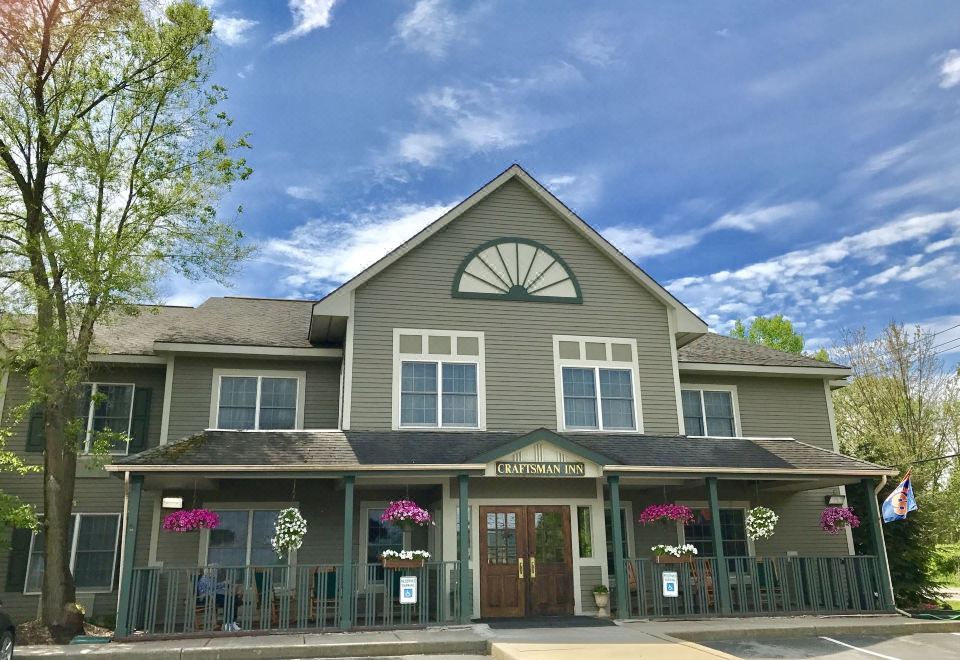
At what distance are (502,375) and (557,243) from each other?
11.5ft

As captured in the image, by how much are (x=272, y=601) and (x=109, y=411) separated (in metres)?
6.57

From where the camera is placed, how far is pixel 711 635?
41.3 feet

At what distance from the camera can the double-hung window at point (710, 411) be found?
1869 cm

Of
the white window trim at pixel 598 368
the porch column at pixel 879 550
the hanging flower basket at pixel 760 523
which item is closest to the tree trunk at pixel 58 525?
the white window trim at pixel 598 368

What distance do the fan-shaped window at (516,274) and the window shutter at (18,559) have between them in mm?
→ 10440

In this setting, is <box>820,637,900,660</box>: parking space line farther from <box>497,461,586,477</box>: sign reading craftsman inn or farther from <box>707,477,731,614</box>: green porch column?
<box>497,461,586,477</box>: sign reading craftsman inn

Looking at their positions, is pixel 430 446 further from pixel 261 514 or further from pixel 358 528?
pixel 261 514

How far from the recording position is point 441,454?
1426cm

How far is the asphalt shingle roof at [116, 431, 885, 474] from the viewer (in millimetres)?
13367

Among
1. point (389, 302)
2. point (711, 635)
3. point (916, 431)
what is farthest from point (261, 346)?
point (916, 431)

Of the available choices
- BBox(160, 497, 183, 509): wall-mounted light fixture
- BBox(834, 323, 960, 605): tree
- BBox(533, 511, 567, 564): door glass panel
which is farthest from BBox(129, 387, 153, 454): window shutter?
BBox(834, 323, 960, 605): tree

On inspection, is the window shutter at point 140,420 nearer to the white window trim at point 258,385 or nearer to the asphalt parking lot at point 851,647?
the white window trim at point 258,385

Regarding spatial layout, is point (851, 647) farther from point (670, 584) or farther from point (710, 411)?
point (710, 411)

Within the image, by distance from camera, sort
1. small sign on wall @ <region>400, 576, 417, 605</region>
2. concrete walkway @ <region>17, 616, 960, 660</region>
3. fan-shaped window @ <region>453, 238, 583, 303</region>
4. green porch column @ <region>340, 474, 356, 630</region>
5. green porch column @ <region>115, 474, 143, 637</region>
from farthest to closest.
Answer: fan-shaped window @ <region>453, 238, 583, 303</region>, small sign on wall @ <region>400, 576, 417, 605</region>, green porch column @ <region>340, 474, 356, 630</region>, green porch column @ <region>115, 474, 143, 637</region>, concrete walkway @ <region>17, 616, 960, 660</region>
